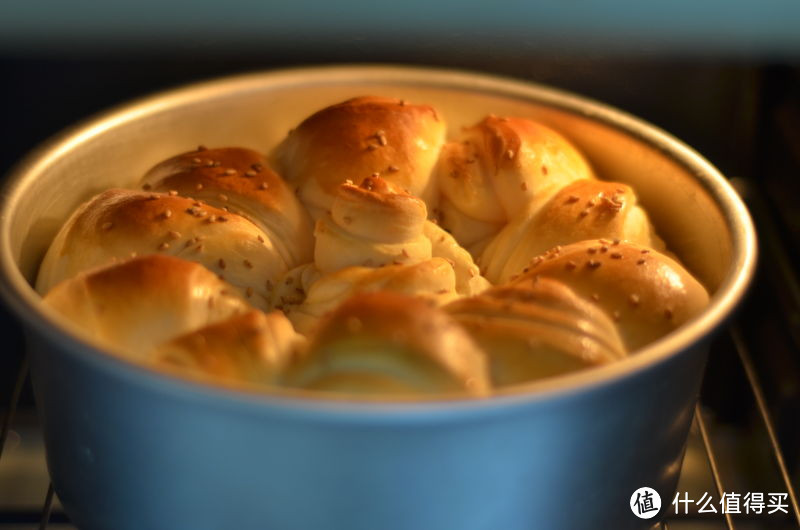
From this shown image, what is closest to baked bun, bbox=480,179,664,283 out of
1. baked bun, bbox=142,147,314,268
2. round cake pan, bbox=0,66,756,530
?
round cake pan, bbox=0,66,756,530

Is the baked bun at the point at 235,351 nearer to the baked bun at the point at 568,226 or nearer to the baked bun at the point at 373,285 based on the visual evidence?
the baked bun at the point at 373,285

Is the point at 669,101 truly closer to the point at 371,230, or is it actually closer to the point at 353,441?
the point at 371,230

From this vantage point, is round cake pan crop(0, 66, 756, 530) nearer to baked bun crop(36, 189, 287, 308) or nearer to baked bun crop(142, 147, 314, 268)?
baked bun crop(36, 189, 287, 308)

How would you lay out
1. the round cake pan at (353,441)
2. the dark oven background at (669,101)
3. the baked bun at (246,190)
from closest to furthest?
1. the round cake pan at (353,441)
2. the baked bun at (246,190)
3. the dark oven background at (669,101)

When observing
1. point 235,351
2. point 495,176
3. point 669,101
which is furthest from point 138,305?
point 669,101

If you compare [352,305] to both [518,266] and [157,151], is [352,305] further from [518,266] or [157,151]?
[157,151]

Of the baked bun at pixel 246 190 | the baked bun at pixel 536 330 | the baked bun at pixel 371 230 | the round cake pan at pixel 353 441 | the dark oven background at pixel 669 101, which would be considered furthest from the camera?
the dark oven background at pixel 669 101

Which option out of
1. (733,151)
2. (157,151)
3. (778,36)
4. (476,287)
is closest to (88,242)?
(157,151)

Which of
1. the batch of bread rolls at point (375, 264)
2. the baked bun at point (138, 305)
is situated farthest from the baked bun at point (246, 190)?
the baked bun at point (138, 305)
